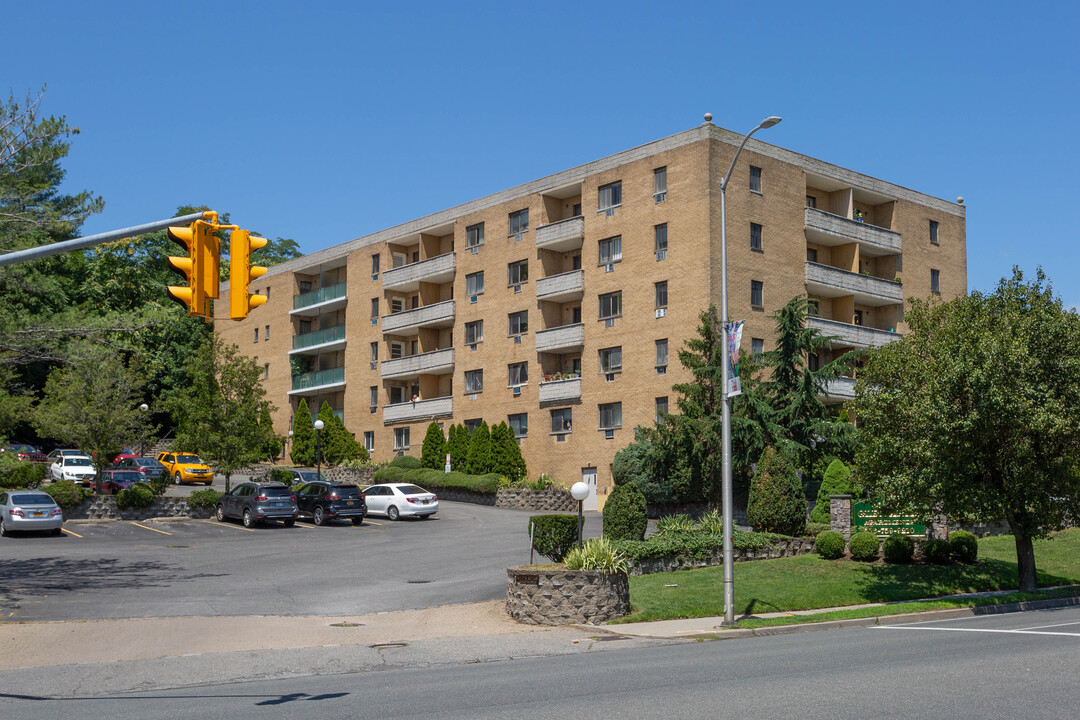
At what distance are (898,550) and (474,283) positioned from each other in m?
33.2

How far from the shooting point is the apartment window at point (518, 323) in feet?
173

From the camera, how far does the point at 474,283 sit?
56.3 m

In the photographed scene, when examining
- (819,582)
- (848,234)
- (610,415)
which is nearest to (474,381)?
(610,415)

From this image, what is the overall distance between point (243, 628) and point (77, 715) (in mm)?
7493

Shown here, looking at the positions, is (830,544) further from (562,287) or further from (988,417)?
(562,287)

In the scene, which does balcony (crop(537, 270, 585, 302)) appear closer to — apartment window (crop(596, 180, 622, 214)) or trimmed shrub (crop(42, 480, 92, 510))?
apartment window (crop(596, 180, 622, 214))

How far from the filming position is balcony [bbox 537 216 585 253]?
1966 inches

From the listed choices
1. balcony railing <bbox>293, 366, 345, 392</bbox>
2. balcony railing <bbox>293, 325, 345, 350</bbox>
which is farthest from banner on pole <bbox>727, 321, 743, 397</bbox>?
balcony railing <bbox>293, 325, 345, 350</bbox>

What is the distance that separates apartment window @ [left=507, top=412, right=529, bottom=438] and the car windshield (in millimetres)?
23661

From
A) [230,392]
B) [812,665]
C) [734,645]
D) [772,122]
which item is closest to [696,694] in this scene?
[812,665]

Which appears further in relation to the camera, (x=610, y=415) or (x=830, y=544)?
(x=610, y=415)

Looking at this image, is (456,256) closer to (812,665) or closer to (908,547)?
(908,547)

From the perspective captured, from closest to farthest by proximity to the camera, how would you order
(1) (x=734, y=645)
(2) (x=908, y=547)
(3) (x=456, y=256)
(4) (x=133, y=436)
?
(1) (x=734, y=645) < (2) (x=908, y=547) < (4) (x=133, y=436) < (3) (x=456, y=256)

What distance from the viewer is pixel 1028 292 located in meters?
25.0
